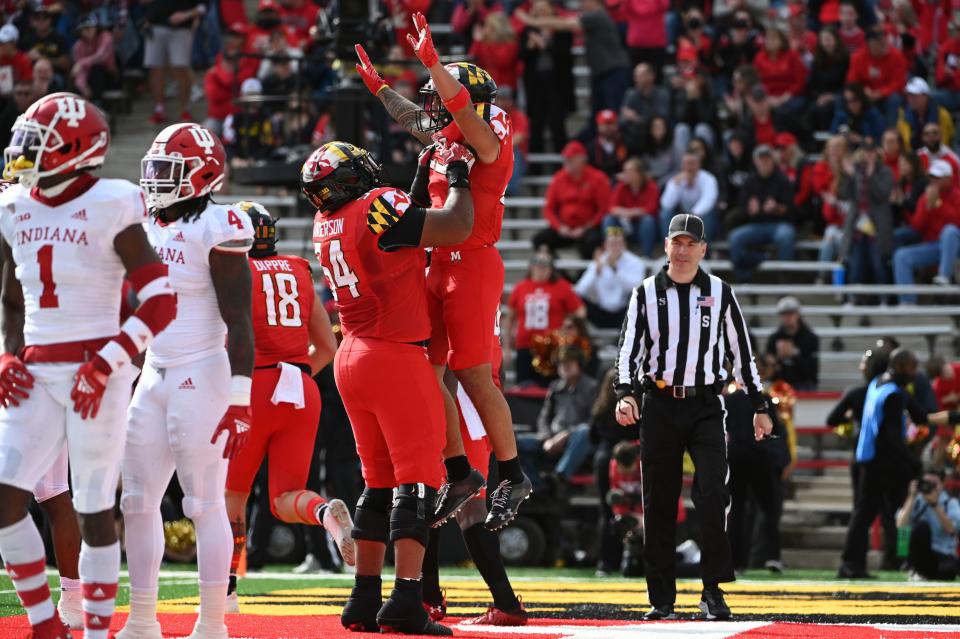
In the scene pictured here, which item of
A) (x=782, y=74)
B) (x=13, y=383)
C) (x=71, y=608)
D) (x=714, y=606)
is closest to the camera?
(x=13, y=383)

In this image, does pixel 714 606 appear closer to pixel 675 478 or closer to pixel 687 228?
pixel 675 478

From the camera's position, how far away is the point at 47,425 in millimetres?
5531

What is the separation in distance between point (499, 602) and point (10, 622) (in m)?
2.06

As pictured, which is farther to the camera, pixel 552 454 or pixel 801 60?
pixel 801 60

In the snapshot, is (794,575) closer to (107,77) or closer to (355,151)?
(355,151)

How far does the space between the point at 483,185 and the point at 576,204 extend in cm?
984

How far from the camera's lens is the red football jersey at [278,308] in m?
8.06

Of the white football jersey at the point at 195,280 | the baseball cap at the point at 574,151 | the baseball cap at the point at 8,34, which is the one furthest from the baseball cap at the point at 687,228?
the baseball cap at the point at 8,34

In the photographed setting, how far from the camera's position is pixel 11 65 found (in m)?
18.9

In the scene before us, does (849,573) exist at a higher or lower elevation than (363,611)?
lower

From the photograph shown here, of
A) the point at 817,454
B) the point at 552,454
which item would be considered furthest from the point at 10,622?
the point at 817,454

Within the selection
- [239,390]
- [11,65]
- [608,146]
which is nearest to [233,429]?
[239,390]

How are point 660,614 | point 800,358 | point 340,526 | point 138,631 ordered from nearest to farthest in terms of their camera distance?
point 138,631
point 340,526
point 660,614
point 800,358

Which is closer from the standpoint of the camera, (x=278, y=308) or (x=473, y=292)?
(x=473, y=292)
